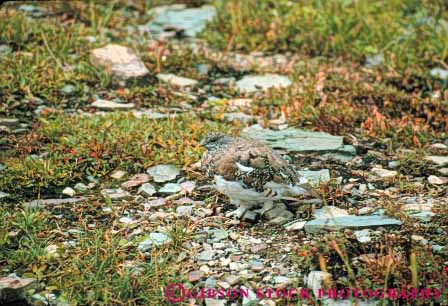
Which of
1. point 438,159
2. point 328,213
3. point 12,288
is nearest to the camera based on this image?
point 12,288

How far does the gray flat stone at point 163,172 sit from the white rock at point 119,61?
218 cm

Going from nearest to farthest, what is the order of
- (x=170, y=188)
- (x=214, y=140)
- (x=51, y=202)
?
1. (x=214, y=140)
2. (x=51, y=202)
3. (x=170, y=188)

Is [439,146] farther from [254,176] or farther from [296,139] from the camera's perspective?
[254,176]

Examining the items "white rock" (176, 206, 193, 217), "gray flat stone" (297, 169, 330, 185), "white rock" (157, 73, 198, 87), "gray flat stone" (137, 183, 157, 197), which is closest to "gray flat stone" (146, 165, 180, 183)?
"gray flat stone" (137, 183, 157, 197)

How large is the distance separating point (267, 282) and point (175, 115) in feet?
10.3

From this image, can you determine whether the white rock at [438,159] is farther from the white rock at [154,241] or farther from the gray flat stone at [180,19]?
the gray flat stone at [180,19]

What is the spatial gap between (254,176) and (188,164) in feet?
4.62

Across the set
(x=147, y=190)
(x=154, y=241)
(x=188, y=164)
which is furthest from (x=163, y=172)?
(x=154, y=241)

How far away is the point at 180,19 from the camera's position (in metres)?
10.6

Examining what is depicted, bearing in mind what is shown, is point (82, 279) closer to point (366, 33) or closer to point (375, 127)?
point (375, 127)

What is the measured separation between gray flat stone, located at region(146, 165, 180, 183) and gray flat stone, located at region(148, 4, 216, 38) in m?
3.81

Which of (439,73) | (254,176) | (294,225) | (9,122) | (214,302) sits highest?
(254,176)

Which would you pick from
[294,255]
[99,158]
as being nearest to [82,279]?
[294,255]

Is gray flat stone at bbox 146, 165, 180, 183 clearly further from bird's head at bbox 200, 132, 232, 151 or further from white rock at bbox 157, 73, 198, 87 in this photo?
white rock at bbox 157, 73, 198, 87
